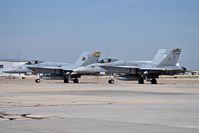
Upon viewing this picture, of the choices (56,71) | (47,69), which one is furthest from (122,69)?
(47,69)

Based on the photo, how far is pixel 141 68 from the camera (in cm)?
6438

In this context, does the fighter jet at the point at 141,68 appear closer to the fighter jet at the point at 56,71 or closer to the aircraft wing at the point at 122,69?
the aircraft wing at the point at 122,69

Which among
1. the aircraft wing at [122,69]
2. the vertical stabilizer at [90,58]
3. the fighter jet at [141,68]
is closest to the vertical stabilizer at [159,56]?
the fighter jet at [141,68]

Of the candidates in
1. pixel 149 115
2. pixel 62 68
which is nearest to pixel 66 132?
pixel 149 115

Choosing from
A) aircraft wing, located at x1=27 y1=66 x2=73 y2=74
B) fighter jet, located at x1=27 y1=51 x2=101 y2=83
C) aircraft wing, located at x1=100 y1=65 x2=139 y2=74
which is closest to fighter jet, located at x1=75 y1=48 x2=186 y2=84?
aircraft wing, located at x1=100 y1=65 x2=139 y2=74

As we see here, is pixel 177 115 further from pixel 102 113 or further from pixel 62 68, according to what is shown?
pixel 62 68

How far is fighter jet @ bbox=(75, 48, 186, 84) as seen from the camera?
63.6m

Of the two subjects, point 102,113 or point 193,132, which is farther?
point 102,113

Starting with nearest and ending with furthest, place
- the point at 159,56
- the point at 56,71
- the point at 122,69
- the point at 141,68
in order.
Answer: the point at 141,68, the point at 122,69, the point at 159,56, the point at 56,71

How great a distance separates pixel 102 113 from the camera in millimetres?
17250

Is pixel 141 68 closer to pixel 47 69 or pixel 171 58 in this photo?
pixel 171 58

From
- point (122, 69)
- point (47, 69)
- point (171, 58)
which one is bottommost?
point (122, 69)

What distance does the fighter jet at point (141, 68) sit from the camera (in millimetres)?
63562

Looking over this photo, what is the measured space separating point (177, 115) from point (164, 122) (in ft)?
7.64
